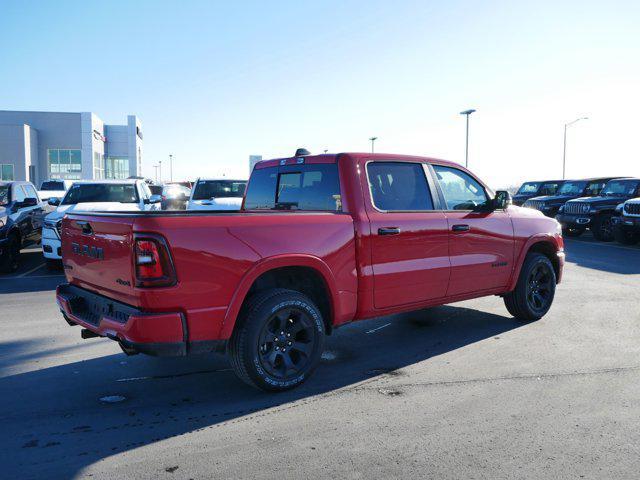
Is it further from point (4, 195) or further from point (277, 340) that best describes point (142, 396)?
point (4, 195)

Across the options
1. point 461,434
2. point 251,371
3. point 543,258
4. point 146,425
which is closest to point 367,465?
point 461,434

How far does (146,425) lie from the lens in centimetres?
373

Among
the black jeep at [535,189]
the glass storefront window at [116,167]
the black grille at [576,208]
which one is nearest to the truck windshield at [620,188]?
the black grille at [576,208]

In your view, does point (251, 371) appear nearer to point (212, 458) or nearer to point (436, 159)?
point (212, 458)

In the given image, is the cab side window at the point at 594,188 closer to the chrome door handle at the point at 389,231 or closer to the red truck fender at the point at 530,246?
the red truck fender at the point at 530,246

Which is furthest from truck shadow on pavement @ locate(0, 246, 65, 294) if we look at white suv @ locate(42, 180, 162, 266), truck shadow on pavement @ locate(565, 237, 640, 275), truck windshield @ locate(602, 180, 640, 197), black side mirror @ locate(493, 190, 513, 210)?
truck windshield @ locate(602, 180, 640, 197)

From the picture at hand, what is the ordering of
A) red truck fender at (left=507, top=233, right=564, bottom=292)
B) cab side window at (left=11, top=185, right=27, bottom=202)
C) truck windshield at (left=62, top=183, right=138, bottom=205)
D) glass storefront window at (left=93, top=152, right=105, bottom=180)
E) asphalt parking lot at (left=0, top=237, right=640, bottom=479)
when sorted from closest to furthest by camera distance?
1. asphalt parking lot at (left=0, top=237, right=640, bottom=479)
2. red truck fender at (left=507, top=233, right=564, bottom=292)
3. truck windshield at (left=62, top=183, right=138, bottom=205)
4. cab side window at (left=11, top=185, right=27, bottom=202)
5. glass storefront window at (left=93, top=152, right=105, bottom=180)

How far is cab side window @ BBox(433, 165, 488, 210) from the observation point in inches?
221

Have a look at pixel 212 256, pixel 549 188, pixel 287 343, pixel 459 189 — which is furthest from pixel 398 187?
pixel 549 188

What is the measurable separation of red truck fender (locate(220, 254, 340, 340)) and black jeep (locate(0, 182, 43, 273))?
8106mm

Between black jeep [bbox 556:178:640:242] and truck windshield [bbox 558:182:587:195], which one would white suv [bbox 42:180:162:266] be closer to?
black jeep [bbox 556:178:640:242]

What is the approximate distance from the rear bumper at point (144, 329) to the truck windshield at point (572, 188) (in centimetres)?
2008

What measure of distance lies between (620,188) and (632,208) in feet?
9.70

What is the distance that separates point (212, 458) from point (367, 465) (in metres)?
0.91
